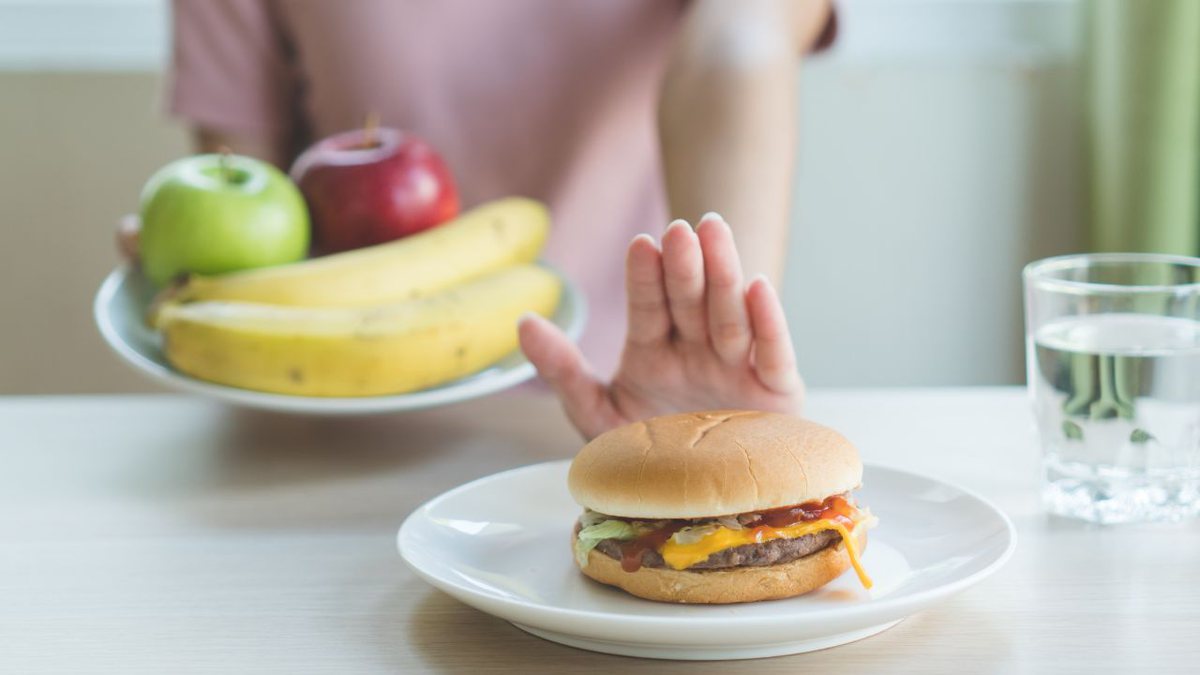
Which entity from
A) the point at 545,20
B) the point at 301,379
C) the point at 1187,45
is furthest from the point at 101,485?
the point at 1187,45

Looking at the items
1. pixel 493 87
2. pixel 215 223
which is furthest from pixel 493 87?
pixel 215 223

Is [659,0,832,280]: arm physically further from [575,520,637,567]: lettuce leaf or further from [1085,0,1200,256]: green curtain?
[1085,0,1200,256]: green curtain

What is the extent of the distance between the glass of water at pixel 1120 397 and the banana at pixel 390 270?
0.47 metres

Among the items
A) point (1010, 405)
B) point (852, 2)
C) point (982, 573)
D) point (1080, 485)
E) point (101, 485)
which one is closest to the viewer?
point (982, 573)

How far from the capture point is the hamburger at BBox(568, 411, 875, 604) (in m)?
0.61

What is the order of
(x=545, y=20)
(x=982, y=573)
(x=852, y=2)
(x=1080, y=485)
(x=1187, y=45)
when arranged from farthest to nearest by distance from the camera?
1. (x=852, y=2)
2. (x=1187, y=45)
3. (x=545, y=20)
4. (x=1080, y=485)
5. (x=982, y=573)

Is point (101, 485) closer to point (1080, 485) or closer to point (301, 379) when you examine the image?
point (301, 379)

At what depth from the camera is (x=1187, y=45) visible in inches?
67.7

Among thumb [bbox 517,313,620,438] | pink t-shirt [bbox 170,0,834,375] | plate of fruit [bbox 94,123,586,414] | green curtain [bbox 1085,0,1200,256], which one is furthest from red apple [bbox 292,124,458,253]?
green curtain [bbox 1085,0,1200,256]

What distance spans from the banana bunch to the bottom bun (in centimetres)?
35

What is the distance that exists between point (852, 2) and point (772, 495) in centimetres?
176

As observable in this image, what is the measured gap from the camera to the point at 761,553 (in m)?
0.61

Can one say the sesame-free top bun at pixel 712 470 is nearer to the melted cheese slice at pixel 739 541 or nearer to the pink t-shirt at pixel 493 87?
the melted cheese slice at pixel 739 541

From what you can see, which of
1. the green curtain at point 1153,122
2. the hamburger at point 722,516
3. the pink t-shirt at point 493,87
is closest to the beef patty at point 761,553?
the hamburger at point 722,516
